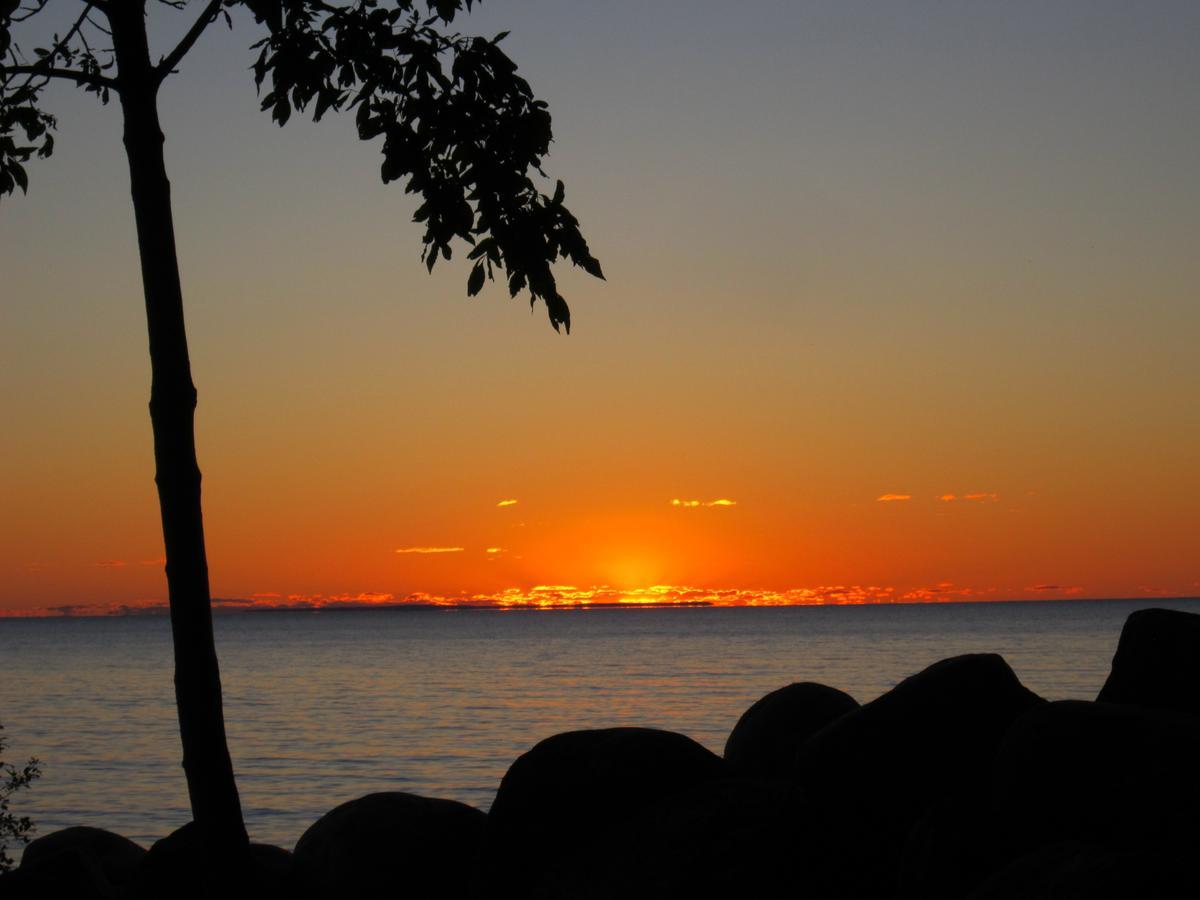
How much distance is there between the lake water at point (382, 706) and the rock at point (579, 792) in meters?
12.6

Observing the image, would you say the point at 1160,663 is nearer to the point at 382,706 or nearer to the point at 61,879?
the point at 61,879

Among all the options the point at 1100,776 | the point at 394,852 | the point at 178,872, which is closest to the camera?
the point at 1100,776

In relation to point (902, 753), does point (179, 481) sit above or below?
above

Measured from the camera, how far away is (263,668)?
7719 cm

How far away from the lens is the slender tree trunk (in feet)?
22.3

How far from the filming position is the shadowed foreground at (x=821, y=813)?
7160mm

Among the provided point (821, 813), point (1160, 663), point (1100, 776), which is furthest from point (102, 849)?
point (1160, 663)

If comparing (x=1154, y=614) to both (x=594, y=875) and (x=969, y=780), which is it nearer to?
(x=969, y=780)

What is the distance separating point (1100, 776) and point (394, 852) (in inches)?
202

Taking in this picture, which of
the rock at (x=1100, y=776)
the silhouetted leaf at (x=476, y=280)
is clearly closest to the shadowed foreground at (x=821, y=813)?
the rock at (x=1100, y=776)

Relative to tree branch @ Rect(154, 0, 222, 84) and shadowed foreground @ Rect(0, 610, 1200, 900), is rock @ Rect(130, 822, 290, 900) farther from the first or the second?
tree branch @ Rect(154, 0, 222, 84)

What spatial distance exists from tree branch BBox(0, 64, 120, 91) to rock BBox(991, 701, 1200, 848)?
637 cm

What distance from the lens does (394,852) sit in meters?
9.60

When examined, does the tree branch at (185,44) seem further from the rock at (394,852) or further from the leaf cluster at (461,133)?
the rock at (394,852)
